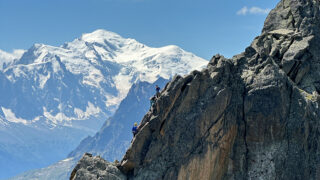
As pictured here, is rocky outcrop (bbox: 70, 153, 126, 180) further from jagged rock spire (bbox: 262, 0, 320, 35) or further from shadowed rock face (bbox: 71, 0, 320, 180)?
jagged rock spire (bbox: 262, 0, 320, 35)

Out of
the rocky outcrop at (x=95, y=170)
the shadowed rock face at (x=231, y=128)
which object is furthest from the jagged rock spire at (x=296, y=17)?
the rocky outcrop at (x=95, y=170)

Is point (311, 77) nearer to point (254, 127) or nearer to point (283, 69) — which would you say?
point (283, 69)

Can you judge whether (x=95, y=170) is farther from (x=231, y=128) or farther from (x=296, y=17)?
(x=296, y=17)

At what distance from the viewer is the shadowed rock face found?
52.5m

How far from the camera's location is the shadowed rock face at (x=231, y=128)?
172ft

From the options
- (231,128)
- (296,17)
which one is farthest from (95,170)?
(296,17)

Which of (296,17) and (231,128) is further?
(296,17)

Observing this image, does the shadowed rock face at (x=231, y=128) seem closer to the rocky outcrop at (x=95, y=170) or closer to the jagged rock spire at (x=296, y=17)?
the rocky outcrop at (x=95, y=170)

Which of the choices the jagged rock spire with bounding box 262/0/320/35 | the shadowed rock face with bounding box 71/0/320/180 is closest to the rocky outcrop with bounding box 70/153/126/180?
the shadowed rock face with bounding box 71/0/320/180

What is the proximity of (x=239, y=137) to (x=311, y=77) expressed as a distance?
43.6 feet

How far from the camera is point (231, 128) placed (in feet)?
176

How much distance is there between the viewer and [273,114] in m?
53.5

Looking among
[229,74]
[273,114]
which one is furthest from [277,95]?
[229,74]

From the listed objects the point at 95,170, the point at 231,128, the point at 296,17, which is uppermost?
the point at 296,17
